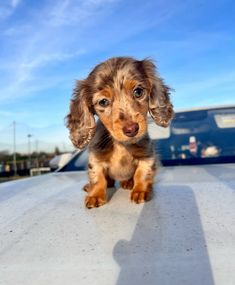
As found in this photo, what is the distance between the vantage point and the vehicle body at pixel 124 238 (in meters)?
1.43

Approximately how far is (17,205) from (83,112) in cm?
86

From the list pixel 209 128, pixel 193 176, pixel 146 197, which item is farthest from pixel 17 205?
pixel 209 128

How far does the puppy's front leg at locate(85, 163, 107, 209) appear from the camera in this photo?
8.01 feet

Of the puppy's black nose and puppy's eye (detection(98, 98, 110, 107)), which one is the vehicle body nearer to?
the puppy's black nose

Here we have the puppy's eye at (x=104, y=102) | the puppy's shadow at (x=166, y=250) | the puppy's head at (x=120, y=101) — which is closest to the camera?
the puppy's shadow at (x=166, y=250)

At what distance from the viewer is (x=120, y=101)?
2.80m

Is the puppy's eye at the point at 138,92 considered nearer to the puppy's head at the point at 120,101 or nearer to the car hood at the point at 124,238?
the puppy's head at the point at 120,101

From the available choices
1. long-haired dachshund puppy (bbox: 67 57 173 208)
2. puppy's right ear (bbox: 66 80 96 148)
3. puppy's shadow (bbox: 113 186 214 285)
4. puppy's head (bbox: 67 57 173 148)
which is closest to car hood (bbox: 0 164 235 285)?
puppy's shadow (bbox: 113 186 214 285)

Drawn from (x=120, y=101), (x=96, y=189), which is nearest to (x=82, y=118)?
(x=120, y=101)

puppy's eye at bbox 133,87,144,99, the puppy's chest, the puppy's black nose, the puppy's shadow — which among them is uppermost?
puppy's eye at bbox 133,87,144,99

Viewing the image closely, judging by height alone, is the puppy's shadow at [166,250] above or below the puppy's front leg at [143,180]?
below

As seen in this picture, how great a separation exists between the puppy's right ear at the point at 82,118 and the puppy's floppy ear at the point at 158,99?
430 mm

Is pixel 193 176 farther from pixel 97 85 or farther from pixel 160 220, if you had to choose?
pixel 160 220

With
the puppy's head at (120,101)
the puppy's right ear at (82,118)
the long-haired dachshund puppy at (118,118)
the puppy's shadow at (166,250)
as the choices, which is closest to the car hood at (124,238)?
the puppy's shadow at (166,250)
